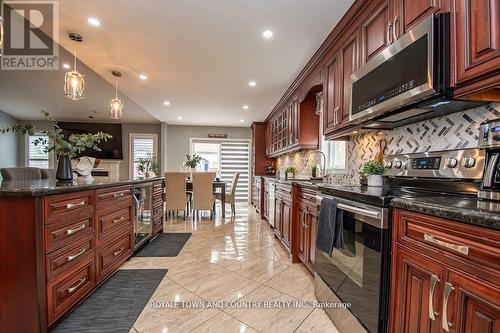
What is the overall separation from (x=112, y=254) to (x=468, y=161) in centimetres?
297

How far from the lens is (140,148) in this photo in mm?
8461

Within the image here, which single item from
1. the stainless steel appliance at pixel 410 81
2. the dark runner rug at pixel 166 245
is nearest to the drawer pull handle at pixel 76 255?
the dark runner rug at pixel 166 245

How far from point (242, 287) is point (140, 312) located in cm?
88

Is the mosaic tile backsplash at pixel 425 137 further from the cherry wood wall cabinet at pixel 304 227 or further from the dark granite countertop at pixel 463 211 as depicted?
the dark granite countertop at pixel 463 211

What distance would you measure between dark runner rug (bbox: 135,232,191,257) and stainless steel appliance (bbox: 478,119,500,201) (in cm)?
306

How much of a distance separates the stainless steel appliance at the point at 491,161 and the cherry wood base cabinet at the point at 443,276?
0.38m

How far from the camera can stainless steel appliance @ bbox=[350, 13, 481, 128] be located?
127 cm

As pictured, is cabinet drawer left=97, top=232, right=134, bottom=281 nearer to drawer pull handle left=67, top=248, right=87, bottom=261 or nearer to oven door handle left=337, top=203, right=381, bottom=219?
drawer pull handle left=67, top=248, right=87, bottom=261

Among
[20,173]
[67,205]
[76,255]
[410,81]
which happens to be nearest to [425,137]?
[410,81]

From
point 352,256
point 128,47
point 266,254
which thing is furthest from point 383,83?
point 128,47

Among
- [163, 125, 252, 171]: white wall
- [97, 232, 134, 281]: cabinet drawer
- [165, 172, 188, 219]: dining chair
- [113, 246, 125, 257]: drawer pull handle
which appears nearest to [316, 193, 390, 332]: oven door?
[97, 232, 134, 281]: cabinet drawer

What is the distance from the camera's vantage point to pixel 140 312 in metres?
1.85

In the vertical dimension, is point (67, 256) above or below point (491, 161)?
below

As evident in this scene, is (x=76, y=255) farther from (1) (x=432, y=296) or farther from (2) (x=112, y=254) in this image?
(1) (x=432, y=296)
